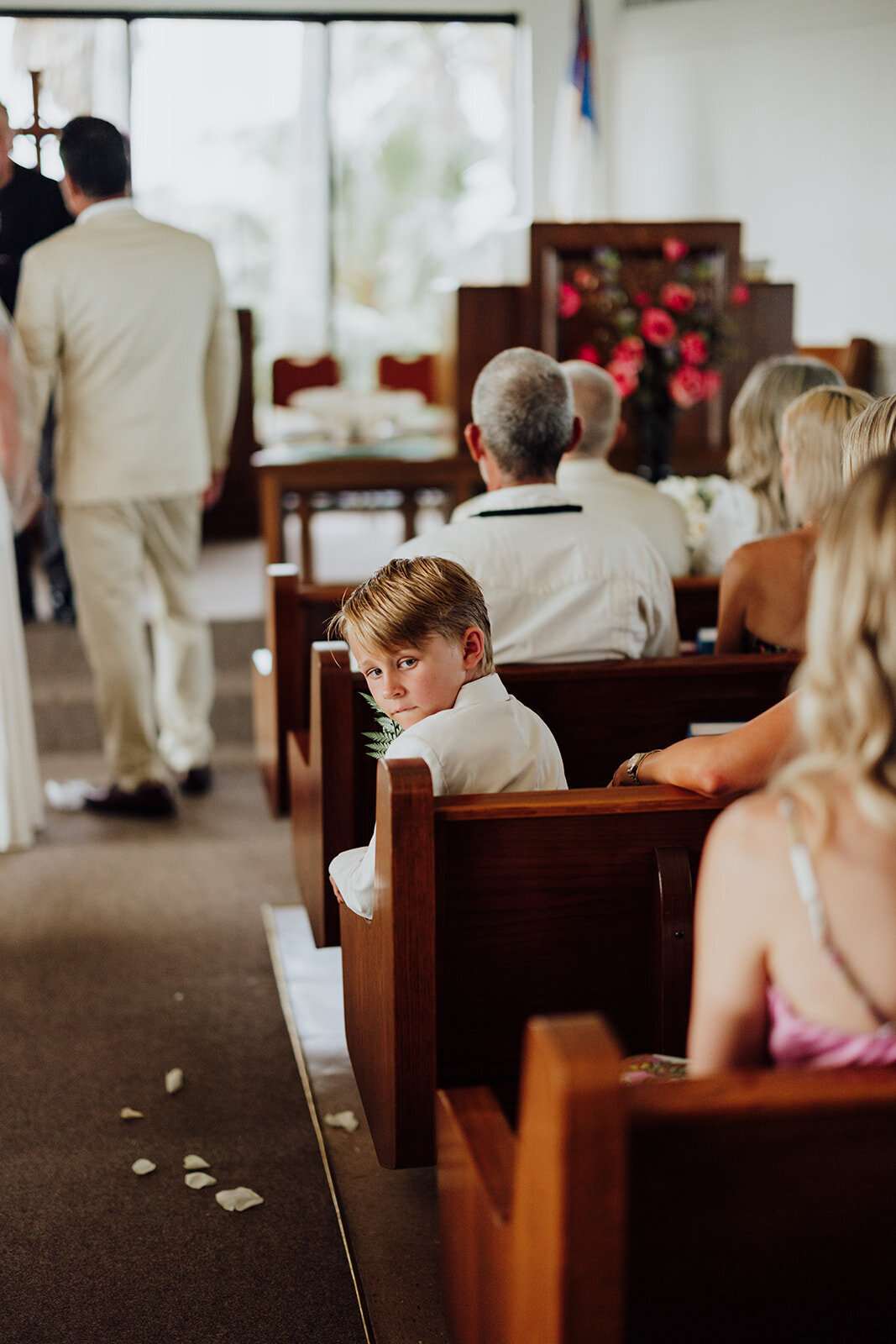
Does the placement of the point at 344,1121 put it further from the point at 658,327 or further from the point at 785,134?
the point at 785,134

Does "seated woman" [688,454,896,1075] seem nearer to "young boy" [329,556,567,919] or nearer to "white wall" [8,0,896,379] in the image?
"young boy" [329,556,567,919]

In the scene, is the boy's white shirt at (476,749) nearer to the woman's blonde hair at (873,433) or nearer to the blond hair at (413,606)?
the blond hair at (413,606)

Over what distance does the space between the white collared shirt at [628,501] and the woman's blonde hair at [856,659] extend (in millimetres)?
1948

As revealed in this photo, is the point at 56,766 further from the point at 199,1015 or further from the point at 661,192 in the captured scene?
the point at 661,192

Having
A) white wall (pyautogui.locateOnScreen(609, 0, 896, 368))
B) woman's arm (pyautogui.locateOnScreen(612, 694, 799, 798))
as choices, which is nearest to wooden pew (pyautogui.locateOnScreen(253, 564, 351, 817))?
woman's arm (pyautogui.locateOnScreen(612, 694, 799, 798))

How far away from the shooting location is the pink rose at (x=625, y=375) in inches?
183

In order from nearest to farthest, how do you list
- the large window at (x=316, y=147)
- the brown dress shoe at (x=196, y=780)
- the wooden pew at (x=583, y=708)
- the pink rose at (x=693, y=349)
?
the wooden pew at (x=583, y=708), the brown dress shoe at (x=196, y=780), the pink rose at (x=693, y=349), the large window at (x=316, y=147)

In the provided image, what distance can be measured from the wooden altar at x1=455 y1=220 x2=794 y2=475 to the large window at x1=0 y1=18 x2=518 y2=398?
123 inches

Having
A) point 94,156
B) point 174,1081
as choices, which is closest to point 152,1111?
point 174,1081

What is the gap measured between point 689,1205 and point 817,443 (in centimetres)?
180

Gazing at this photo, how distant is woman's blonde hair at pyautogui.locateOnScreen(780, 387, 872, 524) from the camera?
2520 mm

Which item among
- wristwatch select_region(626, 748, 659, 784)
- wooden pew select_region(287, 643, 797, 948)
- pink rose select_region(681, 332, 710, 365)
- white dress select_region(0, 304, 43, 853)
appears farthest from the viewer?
pink rose select_region(681, 332, 710, 365)

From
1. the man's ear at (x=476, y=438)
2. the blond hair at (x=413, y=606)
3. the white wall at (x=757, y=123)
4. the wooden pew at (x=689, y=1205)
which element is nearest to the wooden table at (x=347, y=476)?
the white wall at (x=757, y=123)

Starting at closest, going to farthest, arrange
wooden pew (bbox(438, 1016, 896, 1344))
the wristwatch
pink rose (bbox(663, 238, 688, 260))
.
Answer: wooden pew (bbox(438, 1016, 896, 1344)) → the wristwatch → pink rose (bbox(663, 238, 688, 260))
